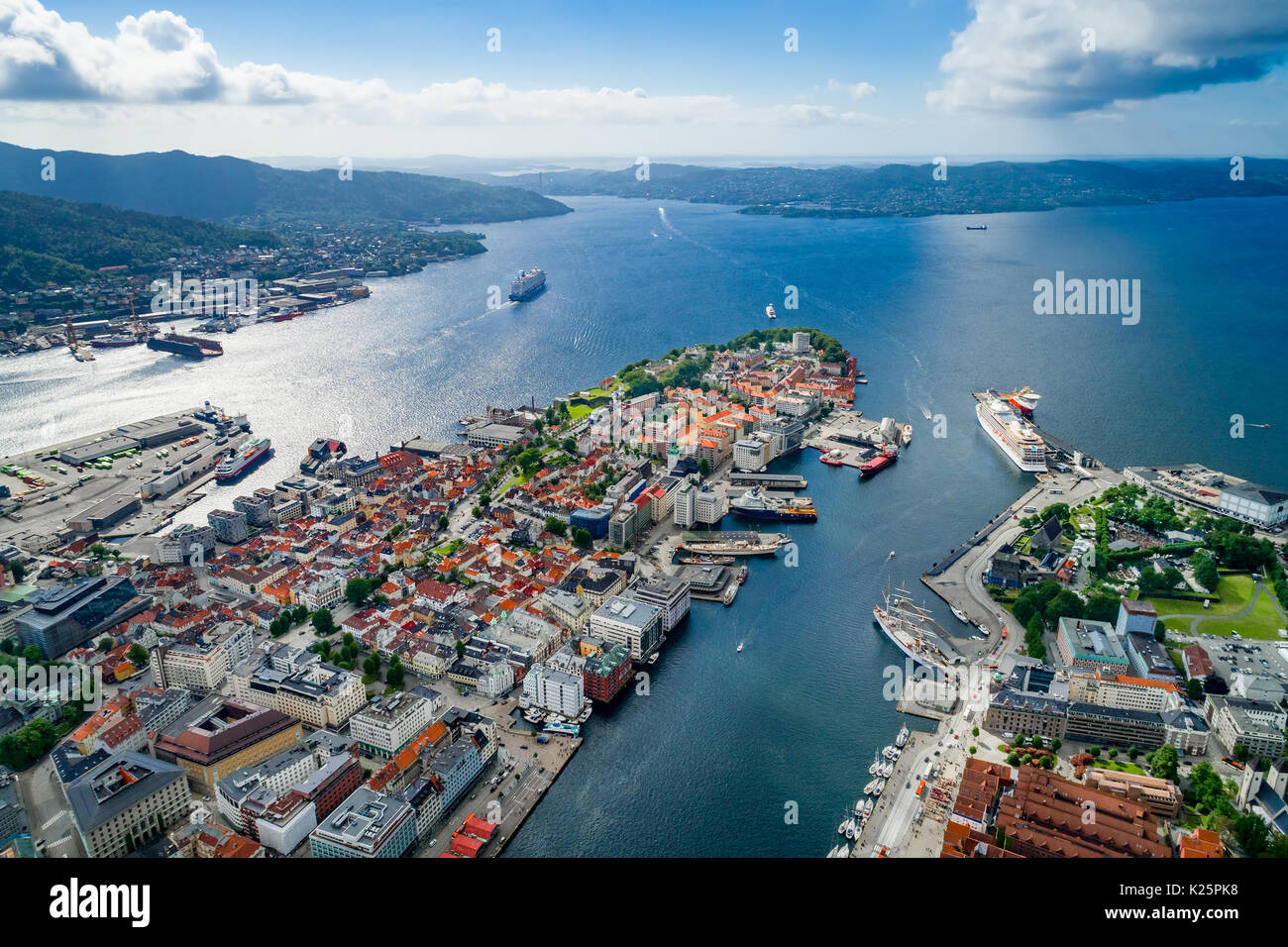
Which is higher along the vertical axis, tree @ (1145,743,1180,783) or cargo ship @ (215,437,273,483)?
cargo ship @ (215,437,273,483)

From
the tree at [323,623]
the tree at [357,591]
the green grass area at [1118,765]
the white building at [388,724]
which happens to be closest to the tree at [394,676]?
the white building at [388,724]

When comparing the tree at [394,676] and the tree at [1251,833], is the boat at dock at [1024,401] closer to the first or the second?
the tree at [1251,833]

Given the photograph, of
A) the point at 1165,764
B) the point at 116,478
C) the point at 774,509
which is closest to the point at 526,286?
the point at 116,478

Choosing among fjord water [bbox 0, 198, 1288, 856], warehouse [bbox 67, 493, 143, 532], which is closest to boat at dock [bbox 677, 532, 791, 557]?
fjord water [bbox 0, 198, 1288, 856]

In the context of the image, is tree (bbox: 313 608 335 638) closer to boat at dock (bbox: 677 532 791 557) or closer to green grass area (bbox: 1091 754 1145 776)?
boat at dock (bbox: 677 532 791 557)

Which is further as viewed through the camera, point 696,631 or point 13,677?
point 696,631

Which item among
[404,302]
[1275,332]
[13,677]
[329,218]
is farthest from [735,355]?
[329,218]
